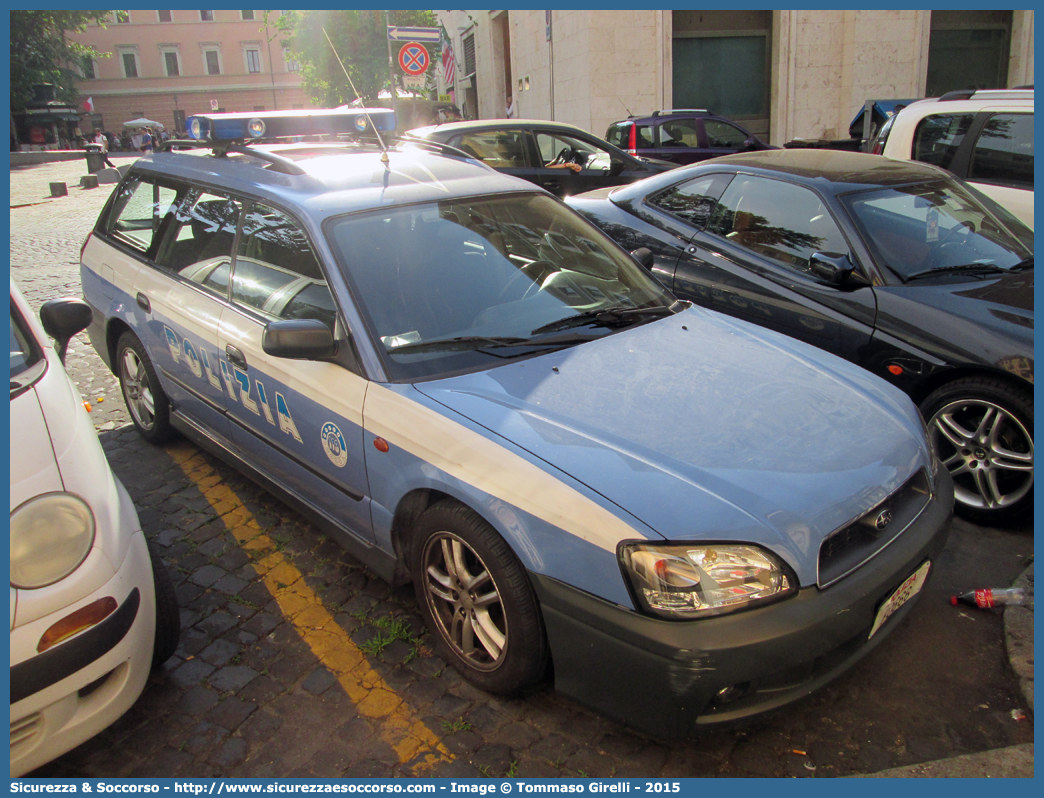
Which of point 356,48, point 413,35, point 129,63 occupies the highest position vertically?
point 129,63

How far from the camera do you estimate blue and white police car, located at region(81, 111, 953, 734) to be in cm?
211

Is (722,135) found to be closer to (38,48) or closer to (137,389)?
(137,389)

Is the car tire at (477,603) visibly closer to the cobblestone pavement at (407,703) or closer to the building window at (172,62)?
the cobblestone pavement at (407,703)

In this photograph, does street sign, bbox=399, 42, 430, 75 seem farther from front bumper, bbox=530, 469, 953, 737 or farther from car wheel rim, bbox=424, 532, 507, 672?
front bumper, bbox=530, 469, 953, 737

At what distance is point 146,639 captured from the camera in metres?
2.38

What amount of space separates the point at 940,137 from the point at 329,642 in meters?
6.29

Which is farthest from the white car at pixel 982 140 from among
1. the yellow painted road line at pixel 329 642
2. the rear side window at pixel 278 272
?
the yellow painted road line at pixel 329 642

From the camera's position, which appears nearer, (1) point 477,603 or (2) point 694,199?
(1) point 477,603

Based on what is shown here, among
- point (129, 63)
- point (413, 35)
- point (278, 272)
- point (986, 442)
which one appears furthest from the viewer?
point (129, 63)

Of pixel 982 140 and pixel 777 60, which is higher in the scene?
pixel 777 60

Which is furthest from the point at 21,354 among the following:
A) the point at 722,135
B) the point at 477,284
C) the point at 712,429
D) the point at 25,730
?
the point at 722,135

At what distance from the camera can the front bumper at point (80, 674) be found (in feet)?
6.67

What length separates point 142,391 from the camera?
454cm

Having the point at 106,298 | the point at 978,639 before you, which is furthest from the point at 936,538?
the point at 106,298
